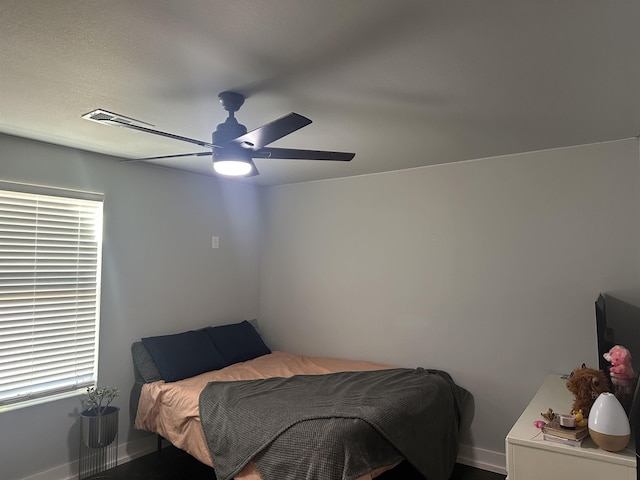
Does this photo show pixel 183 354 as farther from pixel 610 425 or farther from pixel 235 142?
pixel 610 425

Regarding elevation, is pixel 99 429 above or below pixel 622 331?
below

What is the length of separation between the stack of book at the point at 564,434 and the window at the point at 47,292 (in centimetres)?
307

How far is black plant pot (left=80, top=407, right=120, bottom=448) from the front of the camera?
9.80 feet

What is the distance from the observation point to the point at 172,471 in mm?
3254

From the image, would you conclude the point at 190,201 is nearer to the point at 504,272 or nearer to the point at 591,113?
the point at 504,272

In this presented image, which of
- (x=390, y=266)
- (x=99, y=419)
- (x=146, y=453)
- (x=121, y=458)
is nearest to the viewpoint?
(x=99, y=419)

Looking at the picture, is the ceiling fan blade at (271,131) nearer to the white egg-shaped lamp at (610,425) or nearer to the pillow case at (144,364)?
the white egg-shaped lamp at (610,425)

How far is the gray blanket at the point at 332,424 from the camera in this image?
2236 millimetres

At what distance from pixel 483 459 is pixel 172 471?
2.36m

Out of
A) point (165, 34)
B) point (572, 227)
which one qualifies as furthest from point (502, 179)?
point (165, 34)

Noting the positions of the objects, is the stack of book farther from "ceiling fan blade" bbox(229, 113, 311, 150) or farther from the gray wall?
"ceiling fan blade" bbox(229, 113, 311, 150)

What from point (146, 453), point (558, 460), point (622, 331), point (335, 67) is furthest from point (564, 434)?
point (146, 453)

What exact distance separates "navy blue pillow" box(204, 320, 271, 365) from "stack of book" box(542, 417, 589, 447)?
2.60m

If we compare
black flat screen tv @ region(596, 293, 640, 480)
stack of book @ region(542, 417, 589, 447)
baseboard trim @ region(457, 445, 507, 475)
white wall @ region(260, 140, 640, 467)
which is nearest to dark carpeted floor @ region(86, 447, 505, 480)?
baseboard trim @ region(457, 445, 507, 475)
